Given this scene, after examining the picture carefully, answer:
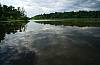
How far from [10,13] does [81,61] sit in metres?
110

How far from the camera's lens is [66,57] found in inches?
505

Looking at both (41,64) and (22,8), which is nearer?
(41,64)

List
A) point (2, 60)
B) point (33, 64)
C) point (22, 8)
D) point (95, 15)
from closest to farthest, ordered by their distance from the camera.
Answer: point (33, 64), point (2, 60), point (22, 8), point (95, 15)

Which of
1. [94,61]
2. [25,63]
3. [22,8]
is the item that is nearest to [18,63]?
[25,63]

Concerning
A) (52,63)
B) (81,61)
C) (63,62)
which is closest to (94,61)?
(81,61)

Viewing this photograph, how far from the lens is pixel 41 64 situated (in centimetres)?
1097

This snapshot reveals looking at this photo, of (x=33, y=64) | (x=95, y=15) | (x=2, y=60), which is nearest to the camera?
(x=33, y=64)

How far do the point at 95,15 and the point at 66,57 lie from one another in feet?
631

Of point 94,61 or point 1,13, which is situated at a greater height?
point 1,13

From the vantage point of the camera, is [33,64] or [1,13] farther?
[1,13]

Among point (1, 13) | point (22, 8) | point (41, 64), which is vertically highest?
point (22, 8)

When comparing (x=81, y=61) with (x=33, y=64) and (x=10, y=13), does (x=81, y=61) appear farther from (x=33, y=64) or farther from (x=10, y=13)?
(x=10, y=13)

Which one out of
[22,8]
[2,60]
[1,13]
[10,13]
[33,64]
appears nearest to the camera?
[33,64]

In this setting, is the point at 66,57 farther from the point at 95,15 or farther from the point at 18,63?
the point at 95,15
